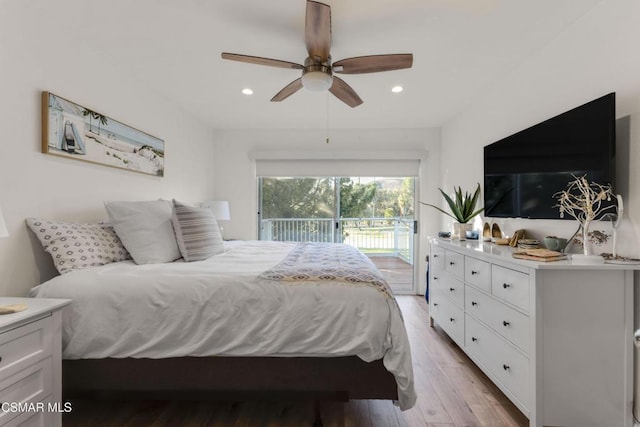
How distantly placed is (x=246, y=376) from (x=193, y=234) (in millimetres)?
1059

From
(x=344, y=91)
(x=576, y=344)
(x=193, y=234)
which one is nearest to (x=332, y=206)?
(x=344, y=91)

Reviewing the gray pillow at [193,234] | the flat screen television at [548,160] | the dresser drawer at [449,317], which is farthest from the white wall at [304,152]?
the gray pillow at [193,234]

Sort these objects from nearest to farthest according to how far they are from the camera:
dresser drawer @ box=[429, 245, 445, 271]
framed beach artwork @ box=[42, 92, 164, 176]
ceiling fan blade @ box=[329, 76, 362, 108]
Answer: framed beach artwork @ box=[42, 92, 164, 176], ceiling fan blade @ box=[329, 76, 362, 108], dresser drawer @ box=[429, 245, 445, 271]

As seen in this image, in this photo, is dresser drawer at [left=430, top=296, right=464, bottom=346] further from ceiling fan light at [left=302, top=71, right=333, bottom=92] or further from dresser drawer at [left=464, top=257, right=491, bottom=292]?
ceiling fan light at [left=302, top=71, right=333, bottom=92]

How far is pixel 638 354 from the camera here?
1.41 meters

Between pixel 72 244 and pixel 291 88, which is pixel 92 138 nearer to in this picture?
pixel 72 244

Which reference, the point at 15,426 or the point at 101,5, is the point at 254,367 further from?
the point at 101,5

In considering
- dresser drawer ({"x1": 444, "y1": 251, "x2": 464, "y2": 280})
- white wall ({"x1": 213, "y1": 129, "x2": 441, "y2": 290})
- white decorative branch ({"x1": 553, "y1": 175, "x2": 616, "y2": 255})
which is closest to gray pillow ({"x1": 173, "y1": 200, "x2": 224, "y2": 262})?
dresser drawer ({"x1": 444, "y1": 251, "x2": 464, "y2": 280})

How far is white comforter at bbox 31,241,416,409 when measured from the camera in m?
1.39

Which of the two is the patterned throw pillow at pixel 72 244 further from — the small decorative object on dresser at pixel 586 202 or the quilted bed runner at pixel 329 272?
the small decorative object on dresser at pixel 586 202

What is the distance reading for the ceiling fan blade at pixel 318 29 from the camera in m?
1.48

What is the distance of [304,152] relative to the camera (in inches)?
161

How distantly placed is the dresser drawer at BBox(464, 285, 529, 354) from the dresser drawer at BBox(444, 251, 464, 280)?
0.48ft

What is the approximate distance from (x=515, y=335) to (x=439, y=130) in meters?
3.13
